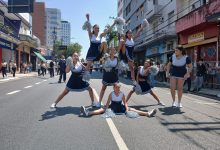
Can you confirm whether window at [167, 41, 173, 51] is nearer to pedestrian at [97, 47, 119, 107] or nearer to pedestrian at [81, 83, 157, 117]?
pedestrian at [97, 47, 119, 107]

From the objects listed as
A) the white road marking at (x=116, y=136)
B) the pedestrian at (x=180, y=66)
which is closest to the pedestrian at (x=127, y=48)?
the pedestrian at (x=180, y=66)

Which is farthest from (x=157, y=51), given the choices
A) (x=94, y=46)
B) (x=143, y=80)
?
(x=94, y=46)

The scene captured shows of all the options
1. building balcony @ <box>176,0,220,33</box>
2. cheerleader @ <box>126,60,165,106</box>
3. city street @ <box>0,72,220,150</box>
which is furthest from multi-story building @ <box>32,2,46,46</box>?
city street @ <box>0,72,220,150</box>

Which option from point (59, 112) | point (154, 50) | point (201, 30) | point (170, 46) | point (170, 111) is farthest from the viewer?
point (154, 50)

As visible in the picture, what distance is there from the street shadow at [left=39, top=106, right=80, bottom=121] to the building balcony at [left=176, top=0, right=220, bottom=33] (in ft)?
53.3

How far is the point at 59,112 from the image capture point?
10227 mm

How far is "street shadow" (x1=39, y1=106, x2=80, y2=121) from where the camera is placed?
954 cm

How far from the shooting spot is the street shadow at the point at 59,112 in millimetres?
9539

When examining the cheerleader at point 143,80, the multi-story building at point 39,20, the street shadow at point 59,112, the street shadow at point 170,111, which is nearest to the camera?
the street shadow at point 59,112

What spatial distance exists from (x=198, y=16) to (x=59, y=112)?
66.9 feet

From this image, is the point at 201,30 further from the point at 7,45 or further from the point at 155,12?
the point at 7,45

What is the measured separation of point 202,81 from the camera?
22.2 m

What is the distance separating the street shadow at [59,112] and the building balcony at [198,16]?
53.3 feet

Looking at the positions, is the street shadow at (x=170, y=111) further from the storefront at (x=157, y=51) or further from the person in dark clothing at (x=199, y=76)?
the storefront at (x=157, y=51)
